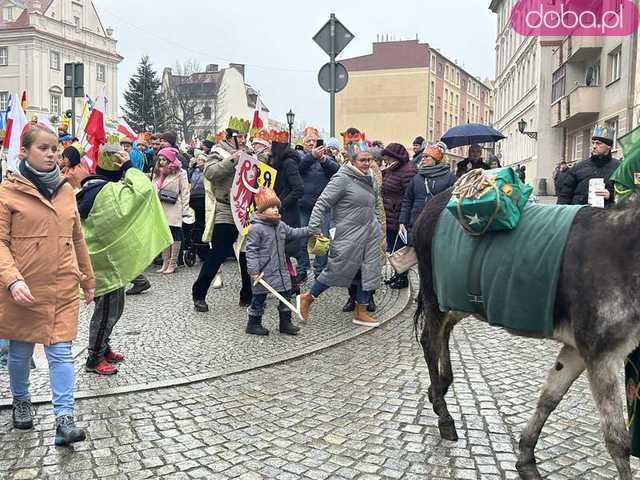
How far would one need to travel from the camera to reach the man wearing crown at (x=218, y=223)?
7.58 metres

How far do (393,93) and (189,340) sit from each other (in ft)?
246

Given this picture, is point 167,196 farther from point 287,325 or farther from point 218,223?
point 287,325

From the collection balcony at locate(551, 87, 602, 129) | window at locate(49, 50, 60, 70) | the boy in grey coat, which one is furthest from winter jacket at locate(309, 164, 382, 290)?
window at locate(49, 50, 60, 70)

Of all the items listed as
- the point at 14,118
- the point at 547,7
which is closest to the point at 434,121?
the point at 547,7

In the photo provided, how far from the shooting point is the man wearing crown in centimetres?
758

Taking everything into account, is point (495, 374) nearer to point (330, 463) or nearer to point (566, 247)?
point (330, 463)

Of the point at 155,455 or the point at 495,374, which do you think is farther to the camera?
the point at 495,374

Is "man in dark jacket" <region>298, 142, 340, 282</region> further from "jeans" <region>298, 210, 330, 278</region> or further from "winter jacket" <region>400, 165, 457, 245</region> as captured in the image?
"winter jacket" <region>400, 165, 457, 245</region>

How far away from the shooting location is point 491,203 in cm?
320

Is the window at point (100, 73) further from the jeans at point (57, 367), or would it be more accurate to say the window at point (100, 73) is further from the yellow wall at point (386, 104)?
the jeans at point (57, 367)

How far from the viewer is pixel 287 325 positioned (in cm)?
659

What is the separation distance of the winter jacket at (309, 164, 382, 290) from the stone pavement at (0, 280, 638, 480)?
1510 mm

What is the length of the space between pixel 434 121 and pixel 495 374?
77.5 meters

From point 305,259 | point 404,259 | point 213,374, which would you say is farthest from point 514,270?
point 305,259
